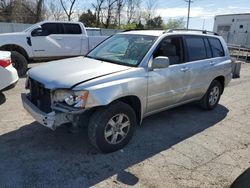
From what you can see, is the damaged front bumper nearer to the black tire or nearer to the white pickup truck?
the black tire

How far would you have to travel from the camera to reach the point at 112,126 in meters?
3.62

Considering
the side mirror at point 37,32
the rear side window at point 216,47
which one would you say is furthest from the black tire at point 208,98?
the side mirror at point 37,32

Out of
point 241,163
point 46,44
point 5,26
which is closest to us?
point 241,163

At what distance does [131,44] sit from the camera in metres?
4.39

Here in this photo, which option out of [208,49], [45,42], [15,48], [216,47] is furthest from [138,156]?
[45,42]

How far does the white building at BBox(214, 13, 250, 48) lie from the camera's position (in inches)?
643

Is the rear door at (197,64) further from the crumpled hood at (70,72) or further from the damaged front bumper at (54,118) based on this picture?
the damaged front bumper at (54,118)

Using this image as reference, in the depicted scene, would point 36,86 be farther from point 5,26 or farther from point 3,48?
point 5,26

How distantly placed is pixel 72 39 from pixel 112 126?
754cm

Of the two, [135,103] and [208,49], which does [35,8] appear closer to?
[208,49]

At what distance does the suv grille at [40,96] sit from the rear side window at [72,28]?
696 cm

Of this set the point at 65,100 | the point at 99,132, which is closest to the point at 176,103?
the point at 99,132

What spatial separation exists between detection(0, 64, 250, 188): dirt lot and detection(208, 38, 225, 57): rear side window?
151 cm

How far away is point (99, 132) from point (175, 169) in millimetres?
1143
